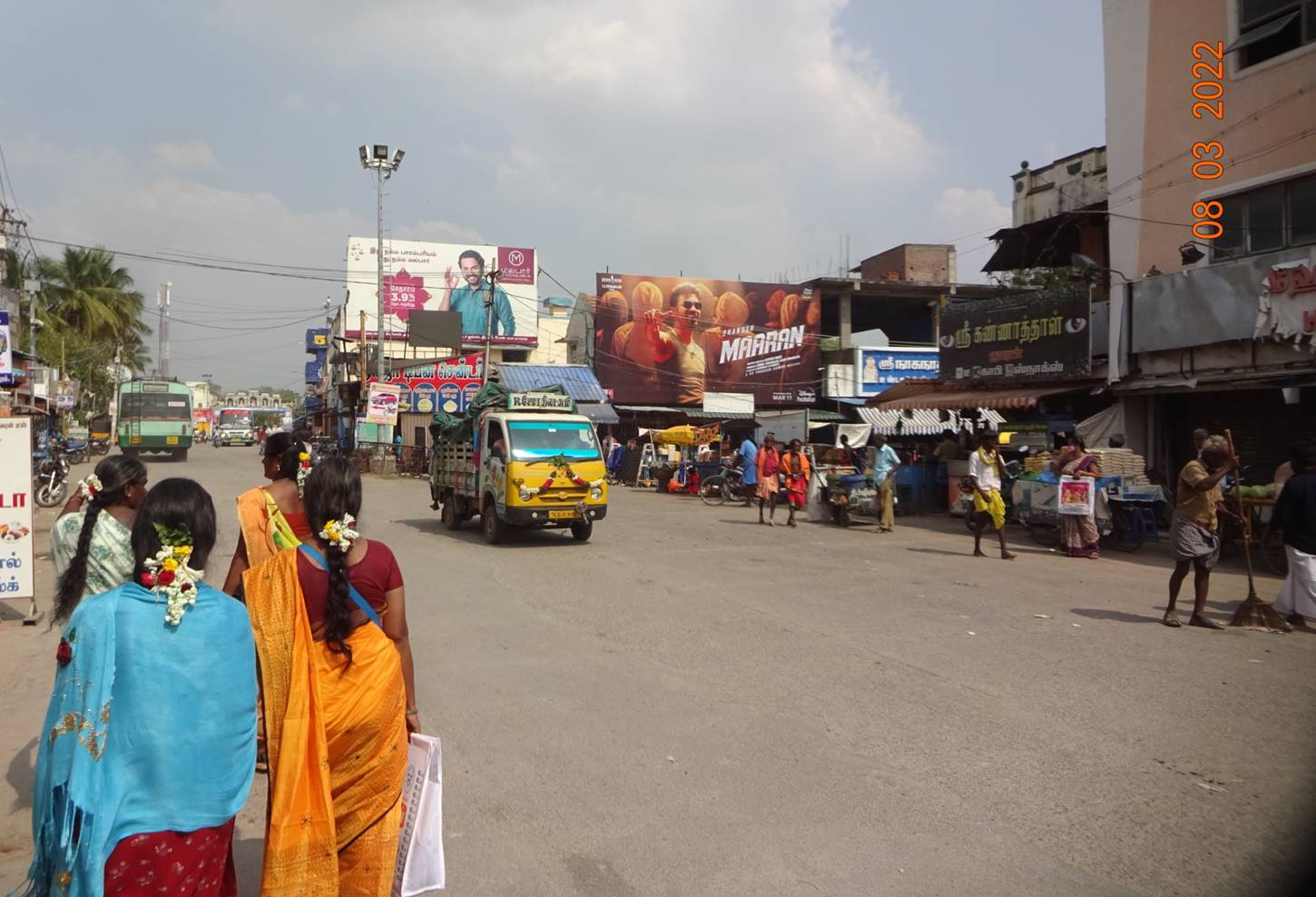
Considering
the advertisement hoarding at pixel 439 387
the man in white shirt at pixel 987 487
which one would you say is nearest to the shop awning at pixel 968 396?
the man in white shirt at pixel 987 487

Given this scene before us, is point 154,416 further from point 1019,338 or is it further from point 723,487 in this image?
point 1019,338

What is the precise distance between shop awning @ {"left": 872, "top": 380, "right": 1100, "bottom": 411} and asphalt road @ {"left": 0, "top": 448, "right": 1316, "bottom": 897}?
26.6 feet

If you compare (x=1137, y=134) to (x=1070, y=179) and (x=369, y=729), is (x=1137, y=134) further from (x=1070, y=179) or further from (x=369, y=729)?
(x=369, y=729)

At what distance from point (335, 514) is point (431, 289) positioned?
57046mm

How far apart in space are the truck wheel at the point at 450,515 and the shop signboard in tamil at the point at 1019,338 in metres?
11.9

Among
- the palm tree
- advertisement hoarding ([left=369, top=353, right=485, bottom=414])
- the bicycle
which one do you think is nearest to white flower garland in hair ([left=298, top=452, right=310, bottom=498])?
the bicycle

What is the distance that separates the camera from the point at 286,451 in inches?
176

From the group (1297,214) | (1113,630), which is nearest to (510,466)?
(1113,630)

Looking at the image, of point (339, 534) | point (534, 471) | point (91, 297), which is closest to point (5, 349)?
point (534, 471)

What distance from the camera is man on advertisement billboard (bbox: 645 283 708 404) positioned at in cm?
4053

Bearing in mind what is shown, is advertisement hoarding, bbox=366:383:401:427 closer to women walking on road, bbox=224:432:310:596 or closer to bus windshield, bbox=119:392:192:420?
bus windshield, bbox=119:392:192:420

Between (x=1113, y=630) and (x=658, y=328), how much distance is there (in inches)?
1324

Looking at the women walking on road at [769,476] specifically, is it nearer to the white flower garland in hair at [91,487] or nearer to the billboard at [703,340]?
the white flower garland in hair at [91,487]

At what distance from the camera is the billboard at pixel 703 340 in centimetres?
4003
